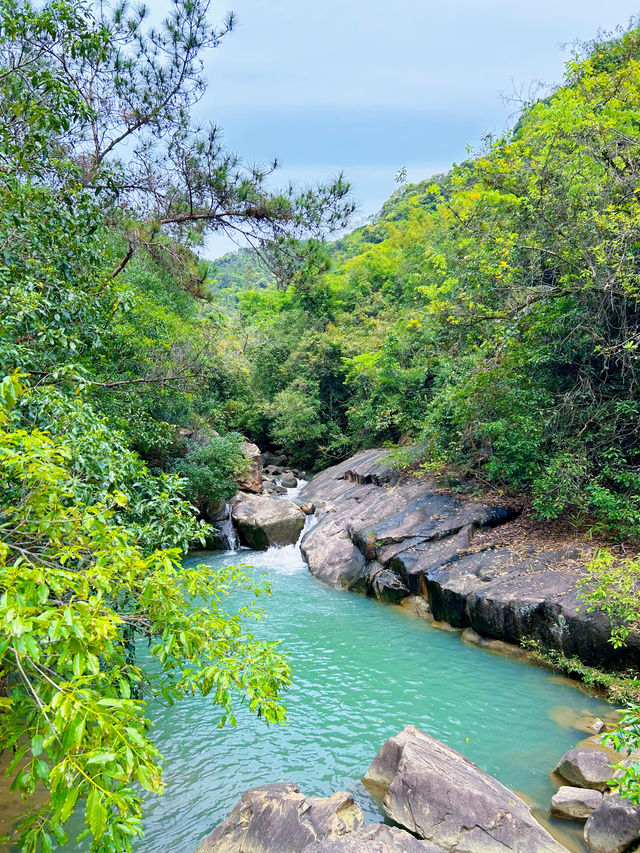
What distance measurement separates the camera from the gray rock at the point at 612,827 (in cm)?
440

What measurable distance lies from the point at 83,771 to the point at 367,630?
879 cm

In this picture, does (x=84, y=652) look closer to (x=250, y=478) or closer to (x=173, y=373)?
(x=173, y=373)

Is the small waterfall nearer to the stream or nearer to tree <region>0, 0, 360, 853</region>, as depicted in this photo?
tree <region>0, 0, 360, 853</region>

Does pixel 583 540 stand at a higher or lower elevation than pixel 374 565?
higher

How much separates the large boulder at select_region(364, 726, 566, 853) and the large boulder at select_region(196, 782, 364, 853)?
0.58 meters

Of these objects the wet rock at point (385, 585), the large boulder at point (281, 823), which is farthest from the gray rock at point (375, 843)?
the wet rock at point (385, 585)

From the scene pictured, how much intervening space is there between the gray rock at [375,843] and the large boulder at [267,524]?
11.2 meters

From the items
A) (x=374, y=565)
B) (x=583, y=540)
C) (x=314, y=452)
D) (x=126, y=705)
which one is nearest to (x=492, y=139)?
(x=583, y=540)

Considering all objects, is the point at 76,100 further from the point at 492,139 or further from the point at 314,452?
the point at 314,452

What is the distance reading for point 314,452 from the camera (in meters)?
25.1

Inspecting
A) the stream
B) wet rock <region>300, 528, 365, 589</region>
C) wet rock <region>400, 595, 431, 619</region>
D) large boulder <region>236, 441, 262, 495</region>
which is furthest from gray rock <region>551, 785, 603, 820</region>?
large boulder <region>236, 441, 262, 495</region>

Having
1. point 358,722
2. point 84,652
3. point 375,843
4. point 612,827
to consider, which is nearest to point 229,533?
point 358,722

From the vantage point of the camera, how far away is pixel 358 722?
6941 mm

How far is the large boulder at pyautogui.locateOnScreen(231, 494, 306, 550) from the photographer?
15.5m
